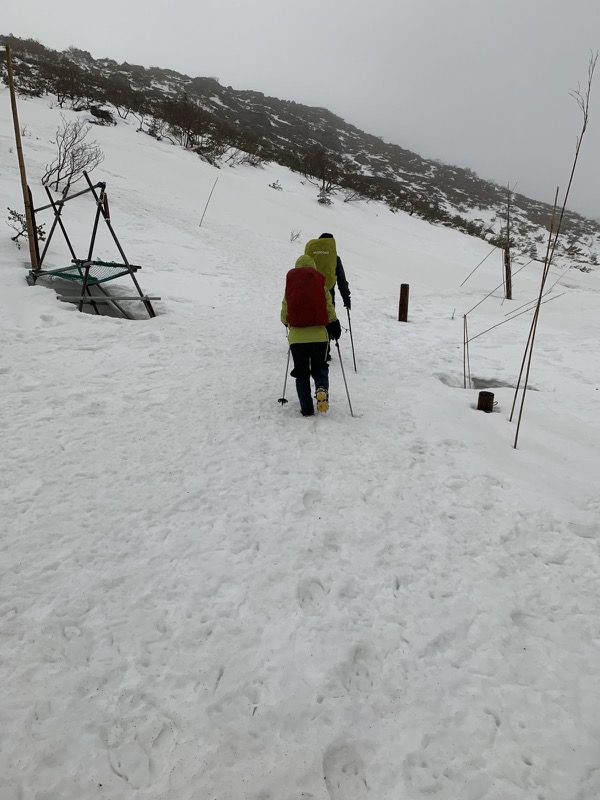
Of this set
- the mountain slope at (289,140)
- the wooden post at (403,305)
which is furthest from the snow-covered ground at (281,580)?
the mountain slope at (289,140)

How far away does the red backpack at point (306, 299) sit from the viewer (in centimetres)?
376

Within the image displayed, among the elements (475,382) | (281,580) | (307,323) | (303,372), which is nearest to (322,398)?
(303,372)

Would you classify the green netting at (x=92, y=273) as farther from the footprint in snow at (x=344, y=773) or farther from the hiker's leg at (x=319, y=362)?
the footprint in snow at (x=344, y=773)

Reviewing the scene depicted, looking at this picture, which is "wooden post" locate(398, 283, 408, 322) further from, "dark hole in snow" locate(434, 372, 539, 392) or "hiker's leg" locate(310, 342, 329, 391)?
"hiker's leg" locate(310, 342, 329, 391)

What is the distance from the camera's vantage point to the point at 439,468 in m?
3.39

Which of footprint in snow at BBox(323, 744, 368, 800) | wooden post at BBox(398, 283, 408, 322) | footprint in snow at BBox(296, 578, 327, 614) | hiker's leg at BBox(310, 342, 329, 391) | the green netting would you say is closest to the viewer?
footprint in snow at BBox(323, 744, 368, 800)

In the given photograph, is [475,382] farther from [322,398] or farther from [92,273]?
[92,273]

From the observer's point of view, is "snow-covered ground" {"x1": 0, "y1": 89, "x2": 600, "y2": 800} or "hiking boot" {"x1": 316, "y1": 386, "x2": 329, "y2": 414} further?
"hiking boot" {"x1": 316, "y1": 386, "x2": 329, "y2": 414}

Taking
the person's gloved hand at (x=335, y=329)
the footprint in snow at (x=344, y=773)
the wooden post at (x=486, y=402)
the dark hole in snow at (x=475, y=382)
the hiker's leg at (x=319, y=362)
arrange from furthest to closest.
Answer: the dark hole in snow at (x=475, y=382) → the person's gloved hand at (x=335, y=329) → the wooden post at (x=486, y=402) → the hiker's leg at (x=319, y=362) → the footprint in snow at (x=344, y=773)

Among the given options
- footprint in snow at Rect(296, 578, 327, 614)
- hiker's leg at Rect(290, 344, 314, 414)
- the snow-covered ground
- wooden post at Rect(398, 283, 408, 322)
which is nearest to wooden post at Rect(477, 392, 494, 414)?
the snow-covered ground

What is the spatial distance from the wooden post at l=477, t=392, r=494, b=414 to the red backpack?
194 cm

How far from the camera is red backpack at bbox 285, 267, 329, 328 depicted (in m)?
3.76

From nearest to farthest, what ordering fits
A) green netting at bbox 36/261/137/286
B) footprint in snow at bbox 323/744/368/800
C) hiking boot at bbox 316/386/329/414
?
footprint in snow at bbox 323/744/368/800, hiking boot at bbox 316/386/329/414, green netting at bbox 36/261/137/286

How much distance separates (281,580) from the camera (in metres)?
2.29
